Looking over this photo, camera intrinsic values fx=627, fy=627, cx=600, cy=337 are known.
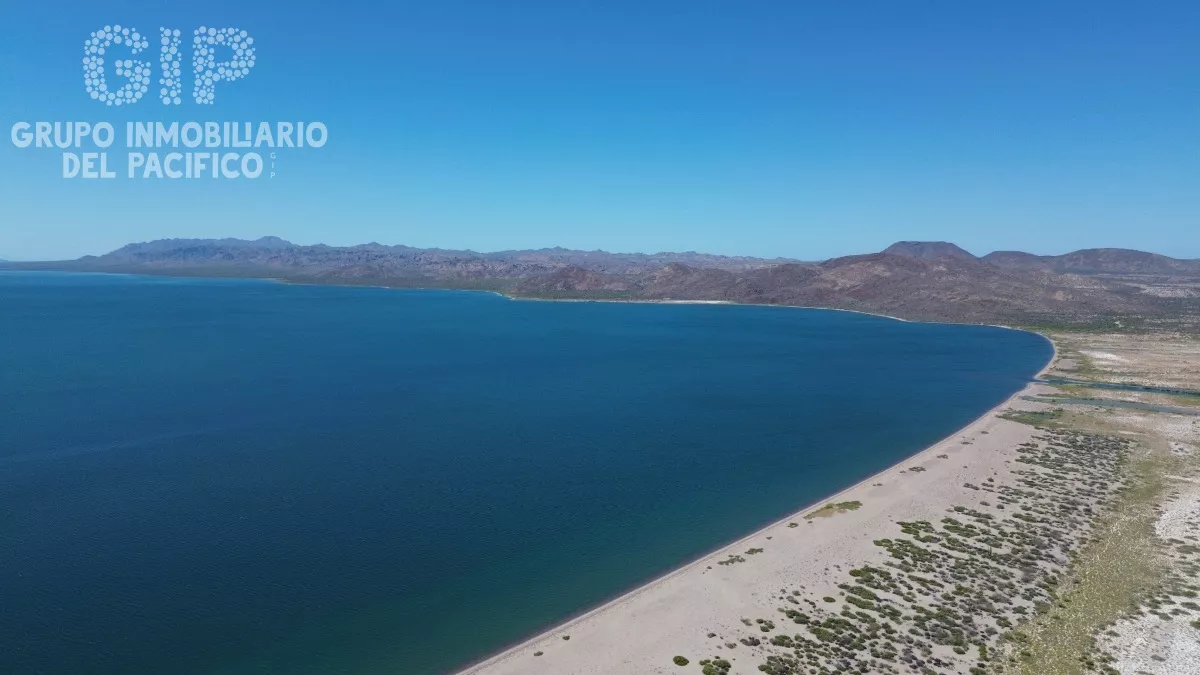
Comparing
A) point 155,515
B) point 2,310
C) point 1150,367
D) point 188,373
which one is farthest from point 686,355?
point 2,310

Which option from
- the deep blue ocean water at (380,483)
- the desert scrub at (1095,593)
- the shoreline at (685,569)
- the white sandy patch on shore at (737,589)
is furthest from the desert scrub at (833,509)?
the desert scrub at (1095,593)

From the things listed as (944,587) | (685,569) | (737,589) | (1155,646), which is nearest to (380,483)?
(685,569)

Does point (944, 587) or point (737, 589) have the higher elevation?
point (944, 587)

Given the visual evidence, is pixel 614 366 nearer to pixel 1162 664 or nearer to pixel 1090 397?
pixel 1090 397

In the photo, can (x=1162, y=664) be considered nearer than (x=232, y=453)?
Yes

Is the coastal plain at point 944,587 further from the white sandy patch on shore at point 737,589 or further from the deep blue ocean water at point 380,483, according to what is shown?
the deep blue ocean water at point 380,483

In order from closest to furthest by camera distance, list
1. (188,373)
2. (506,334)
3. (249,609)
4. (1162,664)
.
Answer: (1162,664)
(249,609)
(188,373)
(506,334)

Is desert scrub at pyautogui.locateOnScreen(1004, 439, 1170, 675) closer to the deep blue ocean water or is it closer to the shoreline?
the shoreline

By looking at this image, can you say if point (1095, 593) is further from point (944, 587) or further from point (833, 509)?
point (833, 509)
